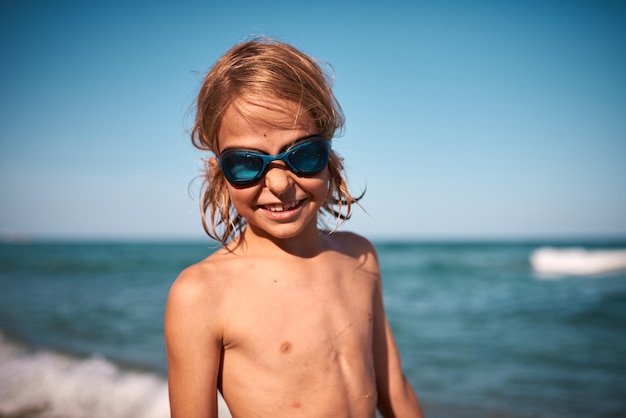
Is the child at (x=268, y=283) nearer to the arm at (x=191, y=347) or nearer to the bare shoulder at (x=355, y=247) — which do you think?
the arm at (x=191, y=347)

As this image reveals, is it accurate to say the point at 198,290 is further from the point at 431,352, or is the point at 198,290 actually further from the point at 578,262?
the point at 578,262

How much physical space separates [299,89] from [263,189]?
38 cm

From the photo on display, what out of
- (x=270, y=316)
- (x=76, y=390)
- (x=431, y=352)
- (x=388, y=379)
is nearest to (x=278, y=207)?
(x=270, y=316)

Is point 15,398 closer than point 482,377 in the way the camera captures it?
Yes

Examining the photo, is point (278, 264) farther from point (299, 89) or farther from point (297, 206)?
point (299, 89)

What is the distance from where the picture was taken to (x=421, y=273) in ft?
58.2

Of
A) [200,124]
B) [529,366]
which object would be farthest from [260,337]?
[529,366]

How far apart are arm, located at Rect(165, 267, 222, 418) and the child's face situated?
32cm

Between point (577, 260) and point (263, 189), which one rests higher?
point (263, 189)

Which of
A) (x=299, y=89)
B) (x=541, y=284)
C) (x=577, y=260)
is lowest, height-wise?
(x=577, y=260)

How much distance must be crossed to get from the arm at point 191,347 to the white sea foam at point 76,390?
2186 millimetres

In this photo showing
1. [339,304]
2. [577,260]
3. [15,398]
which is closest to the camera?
[339,304]

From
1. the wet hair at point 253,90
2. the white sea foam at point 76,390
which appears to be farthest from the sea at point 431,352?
the wet hair at point 253,90

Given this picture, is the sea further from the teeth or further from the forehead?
the forehead
